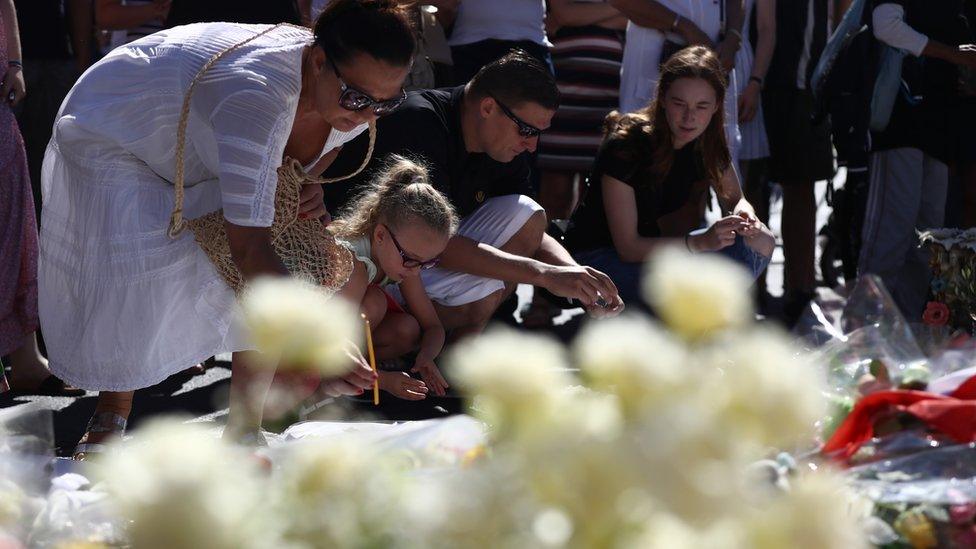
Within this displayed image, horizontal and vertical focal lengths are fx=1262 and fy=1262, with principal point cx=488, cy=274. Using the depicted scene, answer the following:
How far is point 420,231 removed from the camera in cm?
315

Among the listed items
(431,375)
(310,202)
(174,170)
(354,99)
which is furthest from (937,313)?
(174,170)

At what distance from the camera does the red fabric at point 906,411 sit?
167 cm

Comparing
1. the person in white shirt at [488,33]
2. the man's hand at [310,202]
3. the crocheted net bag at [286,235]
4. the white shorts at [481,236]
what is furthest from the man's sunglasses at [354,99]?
the person in white shirt at [488,33]

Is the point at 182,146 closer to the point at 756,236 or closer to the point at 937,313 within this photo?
the point at 756,236

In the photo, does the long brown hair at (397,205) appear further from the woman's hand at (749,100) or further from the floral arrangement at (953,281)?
the woman's hand at (749,100)

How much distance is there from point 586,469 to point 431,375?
248 centimetres

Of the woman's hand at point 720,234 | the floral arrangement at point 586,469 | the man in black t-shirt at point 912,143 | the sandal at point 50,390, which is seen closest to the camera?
the floral arrangement at point 586,469

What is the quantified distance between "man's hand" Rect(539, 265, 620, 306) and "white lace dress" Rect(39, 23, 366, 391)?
0.80m

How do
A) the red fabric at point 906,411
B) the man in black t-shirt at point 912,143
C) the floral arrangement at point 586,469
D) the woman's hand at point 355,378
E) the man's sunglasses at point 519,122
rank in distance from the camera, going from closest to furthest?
the floral arrangement at point 586,469, the red fabric at point 906,411, the woman's hand at point 355,378, the man's sunglasses at point 519,122, the man in black t-shirt at point 912,143

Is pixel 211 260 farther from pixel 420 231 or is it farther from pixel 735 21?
pixel 735 21

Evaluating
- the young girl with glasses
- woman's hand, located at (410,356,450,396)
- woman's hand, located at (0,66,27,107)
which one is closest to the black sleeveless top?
the young girl with glasses

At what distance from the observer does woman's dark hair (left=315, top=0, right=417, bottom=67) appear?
2400 mm

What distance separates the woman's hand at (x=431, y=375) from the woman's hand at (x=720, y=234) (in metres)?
1.04

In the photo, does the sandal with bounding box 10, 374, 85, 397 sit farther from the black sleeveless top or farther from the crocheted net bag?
the black sleeveless top
